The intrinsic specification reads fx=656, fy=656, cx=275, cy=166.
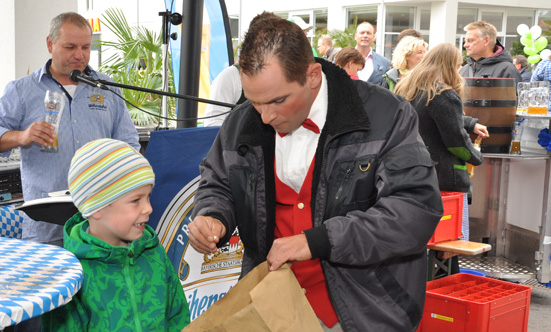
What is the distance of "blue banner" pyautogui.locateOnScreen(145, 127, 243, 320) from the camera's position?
122 inches

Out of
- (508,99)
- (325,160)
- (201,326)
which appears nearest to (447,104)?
(508,99)

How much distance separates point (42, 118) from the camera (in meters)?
3.51

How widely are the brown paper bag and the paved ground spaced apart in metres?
3.58

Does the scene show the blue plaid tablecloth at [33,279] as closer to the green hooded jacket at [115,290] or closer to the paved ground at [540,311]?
the green hooded jacket at [115,290]

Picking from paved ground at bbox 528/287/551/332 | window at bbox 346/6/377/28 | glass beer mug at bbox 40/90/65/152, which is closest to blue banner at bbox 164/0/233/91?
glass beer mug at bbox 40/90/65/152

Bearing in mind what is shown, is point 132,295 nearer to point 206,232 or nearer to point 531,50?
point 206,232

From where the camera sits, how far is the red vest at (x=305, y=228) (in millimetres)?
2209

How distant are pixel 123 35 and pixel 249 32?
972 centimetres

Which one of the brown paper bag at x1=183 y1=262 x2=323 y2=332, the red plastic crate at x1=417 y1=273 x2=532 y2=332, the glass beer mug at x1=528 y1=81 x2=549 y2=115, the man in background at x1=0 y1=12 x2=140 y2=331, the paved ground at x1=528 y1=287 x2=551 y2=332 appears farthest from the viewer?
the glass beer mug at x1=528 y1=81 x2=549 y2=115

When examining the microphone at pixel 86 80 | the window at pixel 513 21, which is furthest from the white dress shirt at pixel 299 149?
the window at pixel 513 21

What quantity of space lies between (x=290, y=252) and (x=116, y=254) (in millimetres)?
551

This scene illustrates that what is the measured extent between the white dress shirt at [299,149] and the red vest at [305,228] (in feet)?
0.08

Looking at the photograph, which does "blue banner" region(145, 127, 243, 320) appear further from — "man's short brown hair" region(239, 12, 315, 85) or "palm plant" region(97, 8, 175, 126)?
"palm plant" region(97, 8, 175, 126)

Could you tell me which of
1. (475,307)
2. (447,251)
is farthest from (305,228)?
(447,251)
